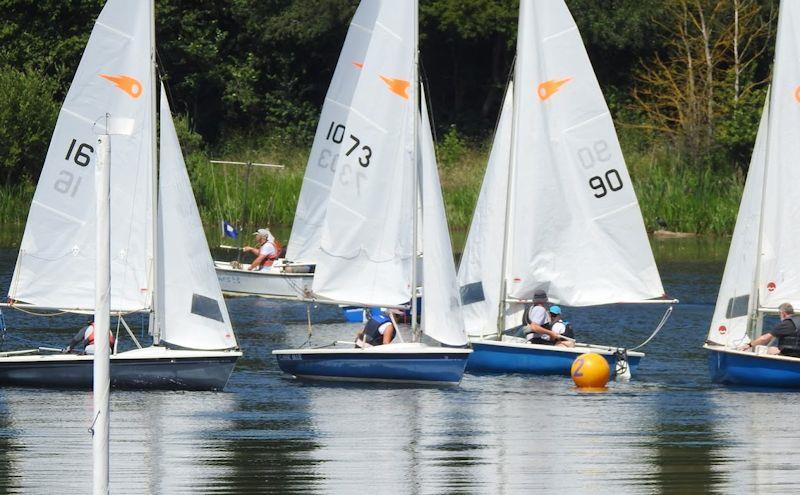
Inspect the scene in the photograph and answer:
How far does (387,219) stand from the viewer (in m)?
26.1

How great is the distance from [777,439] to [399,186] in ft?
24.8

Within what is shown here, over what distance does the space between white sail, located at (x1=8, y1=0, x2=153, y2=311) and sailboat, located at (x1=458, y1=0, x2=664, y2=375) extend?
5.95 m

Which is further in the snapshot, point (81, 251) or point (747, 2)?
point (747, 2)

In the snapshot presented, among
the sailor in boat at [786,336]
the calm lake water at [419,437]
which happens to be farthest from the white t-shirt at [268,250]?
the sailor in boat at [786,336]

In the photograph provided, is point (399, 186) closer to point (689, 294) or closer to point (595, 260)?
point (595, 260)

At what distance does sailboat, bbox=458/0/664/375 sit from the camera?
28016 millimetres

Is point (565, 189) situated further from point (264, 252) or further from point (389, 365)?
point (264, 252)

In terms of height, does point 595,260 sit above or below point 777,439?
above

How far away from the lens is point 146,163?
24750 mm

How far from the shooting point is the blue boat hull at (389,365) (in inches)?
975

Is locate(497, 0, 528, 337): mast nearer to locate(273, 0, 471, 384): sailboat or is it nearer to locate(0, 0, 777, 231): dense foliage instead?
Answer: locate(273, 0, 471, 384): sailboat

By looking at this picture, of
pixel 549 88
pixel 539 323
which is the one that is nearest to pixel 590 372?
pixel 539 323

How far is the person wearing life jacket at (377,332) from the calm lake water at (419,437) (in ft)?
2.88

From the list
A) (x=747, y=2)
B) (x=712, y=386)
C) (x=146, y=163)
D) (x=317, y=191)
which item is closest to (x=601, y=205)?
(x=712, y=386)
